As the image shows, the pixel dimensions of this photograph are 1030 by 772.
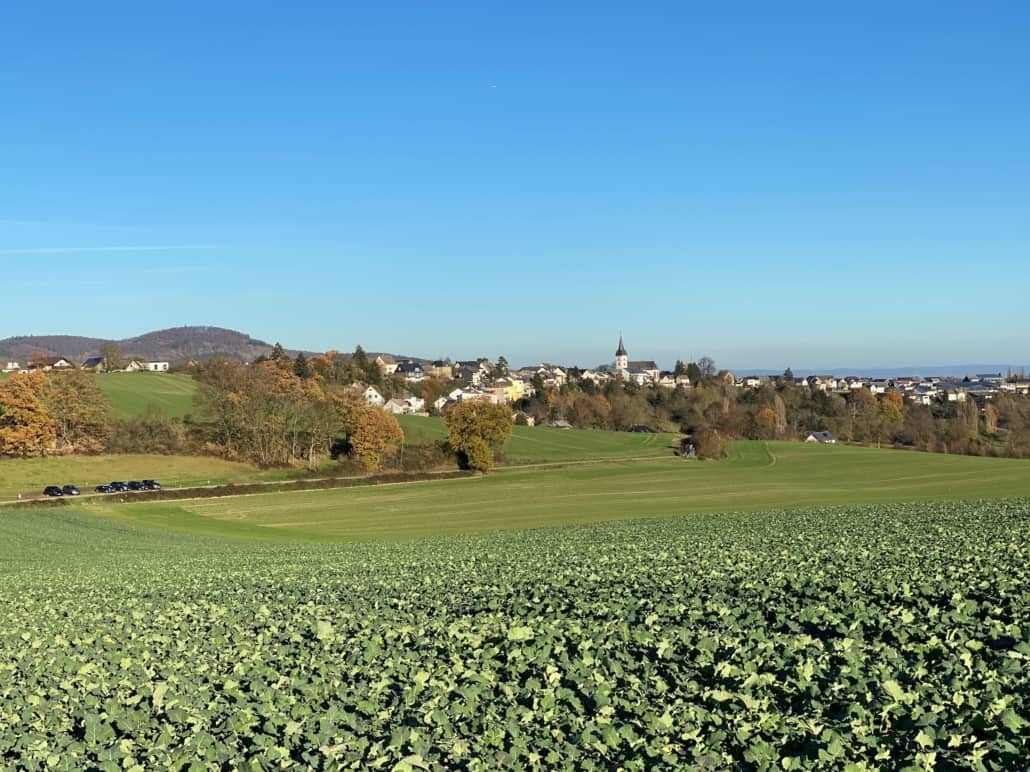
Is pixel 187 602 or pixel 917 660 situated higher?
pixel 917 660

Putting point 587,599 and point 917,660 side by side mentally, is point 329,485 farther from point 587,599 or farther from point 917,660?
point 917,660

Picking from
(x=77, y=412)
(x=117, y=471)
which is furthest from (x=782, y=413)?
(x=77, y=412)

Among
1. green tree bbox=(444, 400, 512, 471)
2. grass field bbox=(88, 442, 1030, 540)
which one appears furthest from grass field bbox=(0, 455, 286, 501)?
green tree bbox=(444, 400, 512, 471)

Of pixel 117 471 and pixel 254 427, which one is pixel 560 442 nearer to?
pixel 254 427

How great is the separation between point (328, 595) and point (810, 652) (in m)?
11.4

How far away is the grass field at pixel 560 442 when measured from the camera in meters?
95.4

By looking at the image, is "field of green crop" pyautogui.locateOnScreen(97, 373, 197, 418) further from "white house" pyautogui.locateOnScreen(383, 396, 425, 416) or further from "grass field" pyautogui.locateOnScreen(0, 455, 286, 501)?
"white house" pyautogui.locateOnScreen(383, 396, 425, 416)

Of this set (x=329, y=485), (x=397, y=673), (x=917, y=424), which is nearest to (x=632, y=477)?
(x=329, y=485)

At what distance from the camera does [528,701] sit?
30.8 feet

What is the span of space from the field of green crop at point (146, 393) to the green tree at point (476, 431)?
33620mm

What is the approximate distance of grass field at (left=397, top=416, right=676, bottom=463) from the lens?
313 ft

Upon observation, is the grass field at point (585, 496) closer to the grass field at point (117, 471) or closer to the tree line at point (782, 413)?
the grass field at point (117, 471)

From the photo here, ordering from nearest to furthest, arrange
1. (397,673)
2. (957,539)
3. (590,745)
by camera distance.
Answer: (590,745)
(397,673)
(957,539)

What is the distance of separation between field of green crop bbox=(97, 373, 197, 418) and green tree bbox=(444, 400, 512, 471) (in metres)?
33.6
